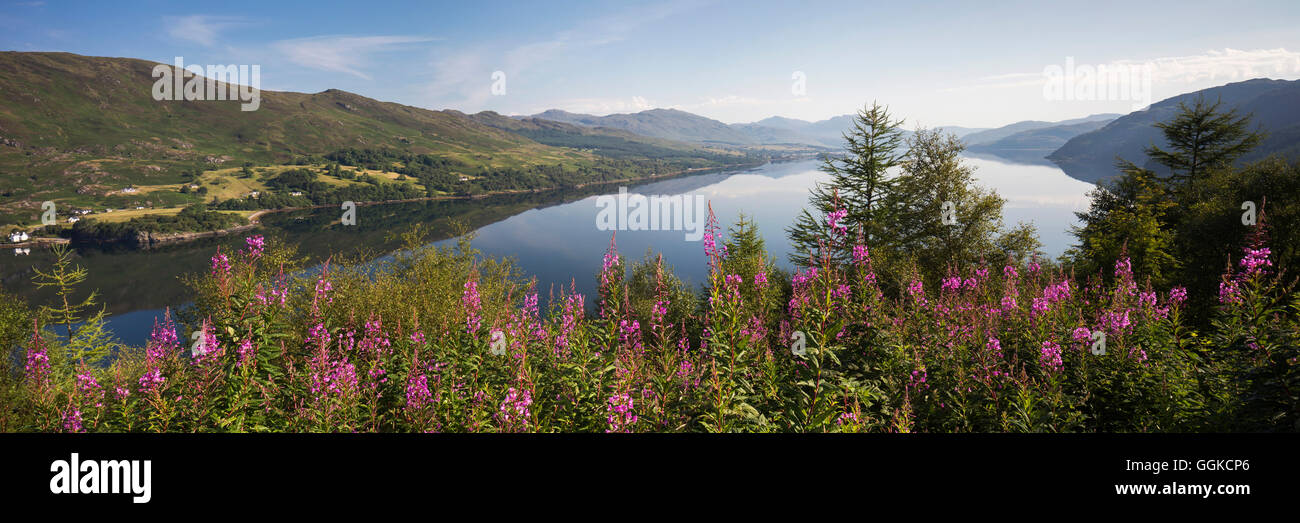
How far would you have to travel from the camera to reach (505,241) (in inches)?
4688

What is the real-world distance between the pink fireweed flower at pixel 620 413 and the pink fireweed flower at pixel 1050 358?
5.65 meters

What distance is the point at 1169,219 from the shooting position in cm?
2927

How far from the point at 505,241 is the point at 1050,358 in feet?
396

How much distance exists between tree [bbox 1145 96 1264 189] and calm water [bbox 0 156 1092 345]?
68.2 ft

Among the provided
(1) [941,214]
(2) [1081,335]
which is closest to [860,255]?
(2) [1081,335]

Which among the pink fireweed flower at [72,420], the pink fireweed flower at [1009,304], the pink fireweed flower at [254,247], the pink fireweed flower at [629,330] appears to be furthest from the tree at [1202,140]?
the pink fireweed flower at [72,420]

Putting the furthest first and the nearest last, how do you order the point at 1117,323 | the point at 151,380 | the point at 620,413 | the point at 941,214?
the point at 941,214
the point at 1117,323
the point at 151,380
the point at 620,413

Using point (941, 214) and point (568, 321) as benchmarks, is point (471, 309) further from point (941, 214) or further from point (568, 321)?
point (941, 214)

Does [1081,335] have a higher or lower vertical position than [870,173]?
lower

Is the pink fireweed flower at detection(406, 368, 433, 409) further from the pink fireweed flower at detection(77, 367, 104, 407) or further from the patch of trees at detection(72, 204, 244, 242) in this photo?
the patch of trees at detection(72, 204, 244, 242)
